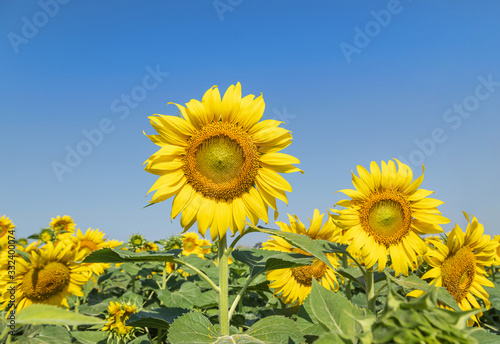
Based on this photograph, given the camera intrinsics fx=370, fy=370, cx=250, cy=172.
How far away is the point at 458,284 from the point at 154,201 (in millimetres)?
2887

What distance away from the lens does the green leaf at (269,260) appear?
2561 millimetres

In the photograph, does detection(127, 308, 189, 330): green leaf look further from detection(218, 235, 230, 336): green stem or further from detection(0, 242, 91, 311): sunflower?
detection(0, 242, 91, 311): sunflower

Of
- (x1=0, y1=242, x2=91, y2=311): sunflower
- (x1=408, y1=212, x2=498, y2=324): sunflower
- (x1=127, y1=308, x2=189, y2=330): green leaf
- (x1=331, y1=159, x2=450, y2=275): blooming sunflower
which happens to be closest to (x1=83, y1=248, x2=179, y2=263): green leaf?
(x1=127, y1=308, x2=189, y2=330): green leaf

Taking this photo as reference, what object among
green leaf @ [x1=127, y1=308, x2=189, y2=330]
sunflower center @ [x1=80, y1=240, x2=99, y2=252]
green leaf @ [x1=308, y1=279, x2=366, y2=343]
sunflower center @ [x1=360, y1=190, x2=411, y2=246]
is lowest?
green leaf @ [x1=127, y1=308, x2=189, y2=330]

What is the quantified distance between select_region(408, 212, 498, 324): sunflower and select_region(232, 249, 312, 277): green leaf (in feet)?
4.47

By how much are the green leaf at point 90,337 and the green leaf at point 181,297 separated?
1327 mm

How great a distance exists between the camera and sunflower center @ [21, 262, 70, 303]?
136 inches

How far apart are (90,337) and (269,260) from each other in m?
2.56

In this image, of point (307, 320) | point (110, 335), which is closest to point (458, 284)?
point (307, 320)

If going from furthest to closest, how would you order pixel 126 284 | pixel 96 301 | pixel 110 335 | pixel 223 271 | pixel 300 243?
pixel 126 284 → pixel 96 301 → pixel 110 335 → pixel 223 271 → pixel 300 243

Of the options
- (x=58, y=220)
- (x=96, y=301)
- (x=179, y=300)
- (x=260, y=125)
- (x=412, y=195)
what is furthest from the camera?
(x=58, y=220)

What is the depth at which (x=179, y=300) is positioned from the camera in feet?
17.4

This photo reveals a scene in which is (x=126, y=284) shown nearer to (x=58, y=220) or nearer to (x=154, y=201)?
(x=58, y=220)

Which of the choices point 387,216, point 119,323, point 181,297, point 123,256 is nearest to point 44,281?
point 119,323
